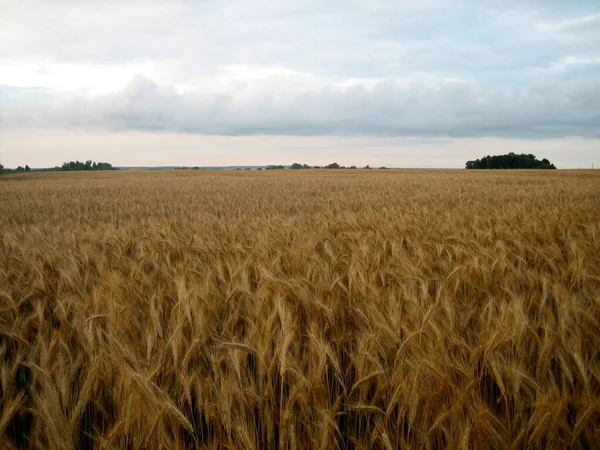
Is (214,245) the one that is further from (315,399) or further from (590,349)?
(590,349)

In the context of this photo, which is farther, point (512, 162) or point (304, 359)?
point (512, 162)

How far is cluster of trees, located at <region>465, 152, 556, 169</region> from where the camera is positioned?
244 ft

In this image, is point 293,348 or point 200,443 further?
point 293,348

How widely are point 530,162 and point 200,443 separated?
288 feet

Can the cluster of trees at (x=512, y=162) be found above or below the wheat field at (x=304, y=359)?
above

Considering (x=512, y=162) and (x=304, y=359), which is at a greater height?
(x=512, y=162)

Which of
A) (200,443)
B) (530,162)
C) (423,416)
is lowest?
(200,443)

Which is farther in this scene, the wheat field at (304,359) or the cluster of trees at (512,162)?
the cluster of trees at (512,162)

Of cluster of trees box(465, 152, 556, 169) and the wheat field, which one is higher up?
cluster of trees box(465, 152, 556, 169)

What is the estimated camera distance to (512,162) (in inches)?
2992

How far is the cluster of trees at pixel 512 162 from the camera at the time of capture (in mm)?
74312

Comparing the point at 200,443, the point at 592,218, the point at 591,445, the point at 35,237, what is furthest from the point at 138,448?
the point at 592,218

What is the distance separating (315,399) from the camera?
1.15m

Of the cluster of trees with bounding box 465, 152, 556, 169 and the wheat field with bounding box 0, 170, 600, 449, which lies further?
the cluster of trees with bounding box 465, 152, 556, 169
